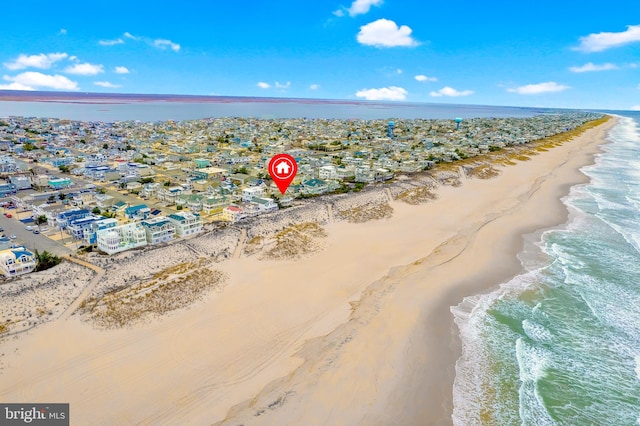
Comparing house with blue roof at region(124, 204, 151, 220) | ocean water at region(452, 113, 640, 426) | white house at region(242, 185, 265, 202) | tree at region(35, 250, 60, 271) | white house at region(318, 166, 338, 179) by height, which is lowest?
ocean water at region(452, 113, 640, 426)

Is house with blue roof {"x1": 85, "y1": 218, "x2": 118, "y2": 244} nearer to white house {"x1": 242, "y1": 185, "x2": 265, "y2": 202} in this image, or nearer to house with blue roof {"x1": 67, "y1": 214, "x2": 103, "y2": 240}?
house with blue roof {"x1": 67, "y1": 214, "x2": 103, "y2": 240}

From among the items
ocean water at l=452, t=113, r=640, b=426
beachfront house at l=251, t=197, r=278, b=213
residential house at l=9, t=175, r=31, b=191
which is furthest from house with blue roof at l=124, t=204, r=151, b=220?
ocean water at l=452, t=113, r=640, b=426

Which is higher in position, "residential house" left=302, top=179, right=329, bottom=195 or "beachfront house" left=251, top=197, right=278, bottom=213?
"residential house" left=302, top=179, right=329, bottom=195

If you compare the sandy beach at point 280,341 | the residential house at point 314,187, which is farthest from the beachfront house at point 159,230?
the residential house at point 314,187

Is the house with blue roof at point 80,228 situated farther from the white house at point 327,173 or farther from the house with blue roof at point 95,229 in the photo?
the white house at point 327,173

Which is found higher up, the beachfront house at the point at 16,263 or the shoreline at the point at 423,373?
the beachfront house at the point at 16,263
